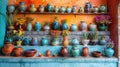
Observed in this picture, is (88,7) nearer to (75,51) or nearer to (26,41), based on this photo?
(75,51)

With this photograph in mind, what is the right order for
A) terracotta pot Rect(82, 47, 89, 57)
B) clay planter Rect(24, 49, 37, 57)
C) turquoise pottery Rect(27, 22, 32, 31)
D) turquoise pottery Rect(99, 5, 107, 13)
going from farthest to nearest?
turquoise pottery Rect(99, 5, 107, 13) < turquoise pottery Rect(27, 22, 32, 31) < terracotta pot Rect(82, 47, 89, 57) < clay planter Rect(24, 49, 37, 57)

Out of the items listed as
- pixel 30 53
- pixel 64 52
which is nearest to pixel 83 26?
pixel 64 52

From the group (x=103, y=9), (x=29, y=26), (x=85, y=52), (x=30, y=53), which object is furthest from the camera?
(x=103, y=9)

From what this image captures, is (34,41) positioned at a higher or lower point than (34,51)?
higher

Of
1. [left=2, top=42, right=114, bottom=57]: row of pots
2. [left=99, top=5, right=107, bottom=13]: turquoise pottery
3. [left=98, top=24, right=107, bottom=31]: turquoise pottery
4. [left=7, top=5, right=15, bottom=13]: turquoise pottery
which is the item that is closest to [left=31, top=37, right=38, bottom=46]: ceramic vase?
[left=2, top=42, right=114, bottom=57]: row of pots

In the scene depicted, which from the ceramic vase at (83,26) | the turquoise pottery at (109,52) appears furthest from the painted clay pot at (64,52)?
the turquoise pottery at (109,52)

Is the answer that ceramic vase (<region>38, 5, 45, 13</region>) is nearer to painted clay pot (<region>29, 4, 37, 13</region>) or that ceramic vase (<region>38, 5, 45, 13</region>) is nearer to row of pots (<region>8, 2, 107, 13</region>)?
row of pots (<region>8, 2, 107, 13</region>)

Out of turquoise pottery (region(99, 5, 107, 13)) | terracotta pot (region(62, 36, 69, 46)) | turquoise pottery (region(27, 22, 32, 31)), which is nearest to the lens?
terracotta pot (region(62, 36, 69, 46))

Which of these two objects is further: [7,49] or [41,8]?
[41,8]

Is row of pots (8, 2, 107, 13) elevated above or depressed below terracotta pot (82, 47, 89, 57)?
above

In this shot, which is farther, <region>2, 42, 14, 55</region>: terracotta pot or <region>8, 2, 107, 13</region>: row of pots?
<region>8, 2, 107, 13</region>: row of pots

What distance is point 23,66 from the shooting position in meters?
4.77

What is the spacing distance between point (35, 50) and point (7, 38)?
844 millimetres

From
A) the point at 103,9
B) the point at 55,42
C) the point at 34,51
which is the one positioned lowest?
the point at 34,51
